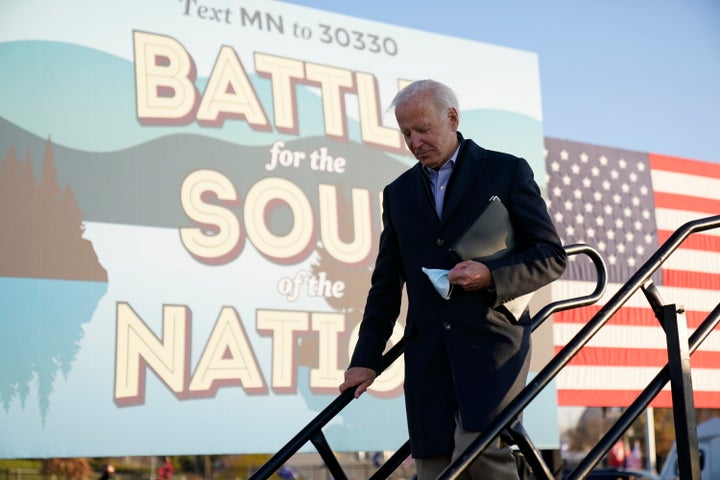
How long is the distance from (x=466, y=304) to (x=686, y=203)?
28.2ft

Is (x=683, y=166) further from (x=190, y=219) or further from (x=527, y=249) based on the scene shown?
(x=527, y=249)

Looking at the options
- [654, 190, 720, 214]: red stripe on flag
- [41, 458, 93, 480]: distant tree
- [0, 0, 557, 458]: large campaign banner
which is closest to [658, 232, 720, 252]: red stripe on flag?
[654, 190, 720, 214]: red stripe on flag

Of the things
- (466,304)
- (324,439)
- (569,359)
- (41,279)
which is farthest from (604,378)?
(466,304)

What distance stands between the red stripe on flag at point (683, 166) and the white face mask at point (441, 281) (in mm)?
8334

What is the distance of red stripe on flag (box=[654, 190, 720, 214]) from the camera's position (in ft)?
32.2

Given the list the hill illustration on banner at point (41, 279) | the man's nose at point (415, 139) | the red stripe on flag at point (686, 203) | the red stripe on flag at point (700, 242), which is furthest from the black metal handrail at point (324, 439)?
the red stripe on flag at point (686, 203)

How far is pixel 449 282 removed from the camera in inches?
78.2

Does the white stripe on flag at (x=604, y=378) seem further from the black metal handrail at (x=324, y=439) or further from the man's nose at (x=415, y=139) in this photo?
the man's nose at (x=415, y=139)

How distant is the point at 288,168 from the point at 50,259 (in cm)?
195

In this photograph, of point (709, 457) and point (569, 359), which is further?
point (709, 457)

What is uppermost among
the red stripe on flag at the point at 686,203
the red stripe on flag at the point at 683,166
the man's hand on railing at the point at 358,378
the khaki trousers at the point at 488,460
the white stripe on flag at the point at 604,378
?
the red stripe on flag at the point at 683,166

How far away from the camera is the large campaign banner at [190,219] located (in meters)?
6.29

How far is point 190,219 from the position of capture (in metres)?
6.88

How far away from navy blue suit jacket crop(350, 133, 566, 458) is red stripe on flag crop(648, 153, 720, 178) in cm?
817
